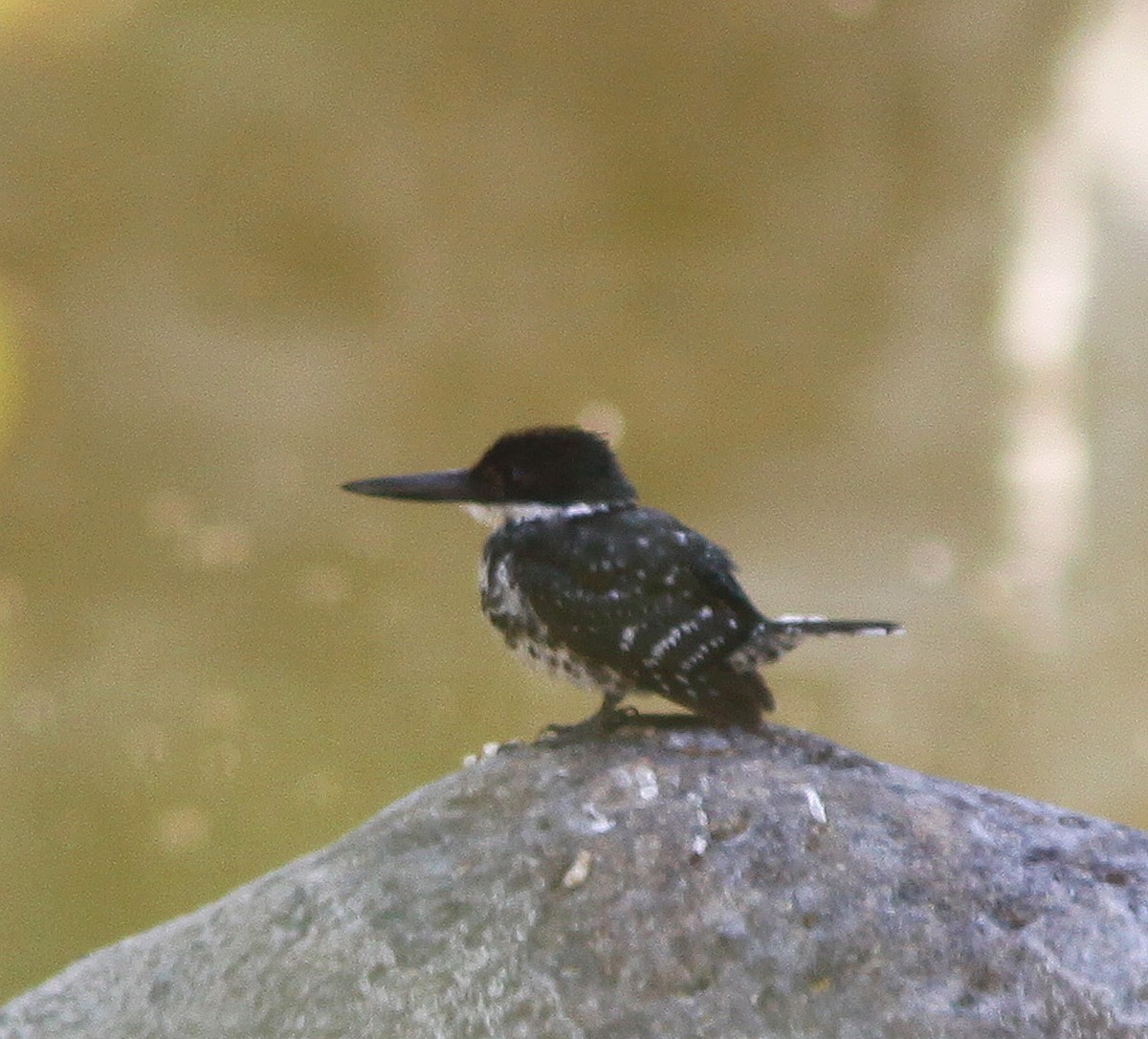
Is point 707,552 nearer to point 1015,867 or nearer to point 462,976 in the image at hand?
point 1015,867

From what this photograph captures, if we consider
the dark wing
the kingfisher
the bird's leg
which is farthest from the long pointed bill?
the bird's leg

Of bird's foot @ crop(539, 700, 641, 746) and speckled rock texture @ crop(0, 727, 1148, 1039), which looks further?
bird's foot @ crop(539, 700, 641, 746)

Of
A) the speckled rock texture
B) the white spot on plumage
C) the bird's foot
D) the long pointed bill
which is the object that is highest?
the long pointed bill

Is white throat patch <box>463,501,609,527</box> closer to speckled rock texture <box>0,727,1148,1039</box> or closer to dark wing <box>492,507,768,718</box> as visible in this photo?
dark wing <box>492,507,768,718</box>

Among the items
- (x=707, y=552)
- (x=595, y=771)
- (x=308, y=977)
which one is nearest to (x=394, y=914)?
(x=308, y=977)

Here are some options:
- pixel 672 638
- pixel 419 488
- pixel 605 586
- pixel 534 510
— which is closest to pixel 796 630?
pixel 672 638

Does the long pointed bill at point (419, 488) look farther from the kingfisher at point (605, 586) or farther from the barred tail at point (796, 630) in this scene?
the barred tail at point (796, 630)

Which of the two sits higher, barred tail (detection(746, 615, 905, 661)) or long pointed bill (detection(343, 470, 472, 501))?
long pointed bill (detection(343, 470, 472, 501))
